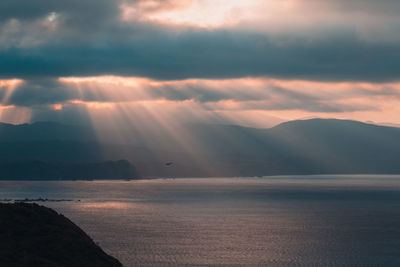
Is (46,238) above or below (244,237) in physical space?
above

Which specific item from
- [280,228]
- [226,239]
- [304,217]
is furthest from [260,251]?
[304,217]

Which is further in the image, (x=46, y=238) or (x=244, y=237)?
(x=244, y=237)

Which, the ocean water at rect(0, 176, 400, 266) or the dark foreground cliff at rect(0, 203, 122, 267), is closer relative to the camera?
the dark foreground cliff at rect(0, 203, 122, 267)

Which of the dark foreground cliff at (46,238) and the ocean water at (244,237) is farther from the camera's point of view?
the ocean water at (244,237)

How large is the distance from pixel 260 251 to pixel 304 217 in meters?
77.5

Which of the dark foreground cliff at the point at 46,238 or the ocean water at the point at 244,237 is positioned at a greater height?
the dark foreground cliff at the point at 46,238

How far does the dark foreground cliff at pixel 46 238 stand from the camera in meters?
74.2

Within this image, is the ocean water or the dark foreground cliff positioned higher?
the dark foreground cliff

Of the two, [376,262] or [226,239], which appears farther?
[226,239]

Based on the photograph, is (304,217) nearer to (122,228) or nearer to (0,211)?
(122,228)

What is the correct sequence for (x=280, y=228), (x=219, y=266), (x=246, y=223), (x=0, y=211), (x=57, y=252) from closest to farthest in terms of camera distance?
(x=57, y=252) < (x=0, y=211) < (x=219, y=266) < (x=280, y=228) < (x=246, y=223)

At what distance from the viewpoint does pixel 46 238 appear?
253ft

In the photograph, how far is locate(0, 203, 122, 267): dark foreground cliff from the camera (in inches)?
2923

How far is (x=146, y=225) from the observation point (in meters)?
155
